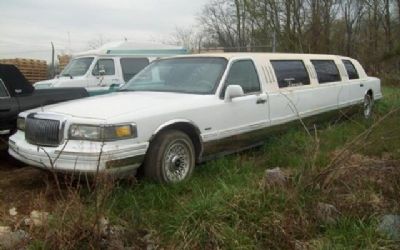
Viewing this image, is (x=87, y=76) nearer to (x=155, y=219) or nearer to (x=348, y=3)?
→ (x=155, y=219)

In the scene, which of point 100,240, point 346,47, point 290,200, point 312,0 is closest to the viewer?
point 100,240

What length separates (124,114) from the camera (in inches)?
207

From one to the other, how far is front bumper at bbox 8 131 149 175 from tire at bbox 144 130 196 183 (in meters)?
0.13

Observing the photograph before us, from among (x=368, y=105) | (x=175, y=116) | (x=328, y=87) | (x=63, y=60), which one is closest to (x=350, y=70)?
(x=368, y=105)

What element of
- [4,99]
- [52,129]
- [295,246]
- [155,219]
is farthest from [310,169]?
[4,99]

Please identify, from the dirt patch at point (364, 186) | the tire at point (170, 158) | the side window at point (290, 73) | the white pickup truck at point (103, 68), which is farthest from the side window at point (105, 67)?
the dirt patch at point (364, 186)

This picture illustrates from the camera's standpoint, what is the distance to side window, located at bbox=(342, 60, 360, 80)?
10.3 m

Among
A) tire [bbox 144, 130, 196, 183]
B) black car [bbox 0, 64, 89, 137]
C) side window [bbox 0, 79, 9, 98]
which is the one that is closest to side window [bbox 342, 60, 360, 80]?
tire [bbox 144, 130, 196, 183]

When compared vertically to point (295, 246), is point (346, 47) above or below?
above

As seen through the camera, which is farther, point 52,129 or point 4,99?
point 4,99

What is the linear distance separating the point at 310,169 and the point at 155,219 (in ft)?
4.81

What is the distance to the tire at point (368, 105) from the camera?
35.6ft

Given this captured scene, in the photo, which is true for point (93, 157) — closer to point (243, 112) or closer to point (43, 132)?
point (43, 132)

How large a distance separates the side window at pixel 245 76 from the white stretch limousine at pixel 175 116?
1 centimetres
